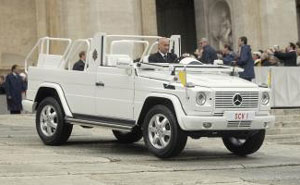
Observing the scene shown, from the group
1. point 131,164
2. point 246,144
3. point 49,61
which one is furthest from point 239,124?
point 49,61

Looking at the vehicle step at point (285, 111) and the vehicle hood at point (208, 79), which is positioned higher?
the vehicle hood at point (208, 79)

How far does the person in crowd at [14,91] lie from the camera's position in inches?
850

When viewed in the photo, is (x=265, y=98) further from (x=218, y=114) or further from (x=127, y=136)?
(x=127, y=136)

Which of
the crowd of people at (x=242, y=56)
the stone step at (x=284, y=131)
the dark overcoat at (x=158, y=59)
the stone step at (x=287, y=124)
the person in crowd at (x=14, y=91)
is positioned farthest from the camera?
the person in crowd at (x=14, y=91)

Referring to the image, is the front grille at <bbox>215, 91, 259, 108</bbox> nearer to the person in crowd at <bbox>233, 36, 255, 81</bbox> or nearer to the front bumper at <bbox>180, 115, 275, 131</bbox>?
the front bumper at <bbox>180, 115, 275, 131</bbox>

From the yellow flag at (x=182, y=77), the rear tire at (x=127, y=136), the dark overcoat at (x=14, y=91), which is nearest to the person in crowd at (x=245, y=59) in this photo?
the rear tire at (x=127, y=136)

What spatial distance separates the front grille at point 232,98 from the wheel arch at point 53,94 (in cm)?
284

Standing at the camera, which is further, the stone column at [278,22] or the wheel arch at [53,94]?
the stone column at [278,22]

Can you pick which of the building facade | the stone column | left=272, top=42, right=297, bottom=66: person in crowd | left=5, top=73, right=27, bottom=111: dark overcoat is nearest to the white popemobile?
left=5, top=73, right=27, bottom=111: dark overcoat

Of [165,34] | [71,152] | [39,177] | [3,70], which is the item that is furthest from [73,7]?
[39,177]

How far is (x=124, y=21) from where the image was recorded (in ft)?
83.7

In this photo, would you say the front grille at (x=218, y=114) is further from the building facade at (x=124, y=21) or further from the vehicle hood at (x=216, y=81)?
the building facade at (x=124, y=21)

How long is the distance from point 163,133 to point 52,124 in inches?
99.8

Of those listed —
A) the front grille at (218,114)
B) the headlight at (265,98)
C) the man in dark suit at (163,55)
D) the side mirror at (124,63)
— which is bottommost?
the front grille at (218,114)
